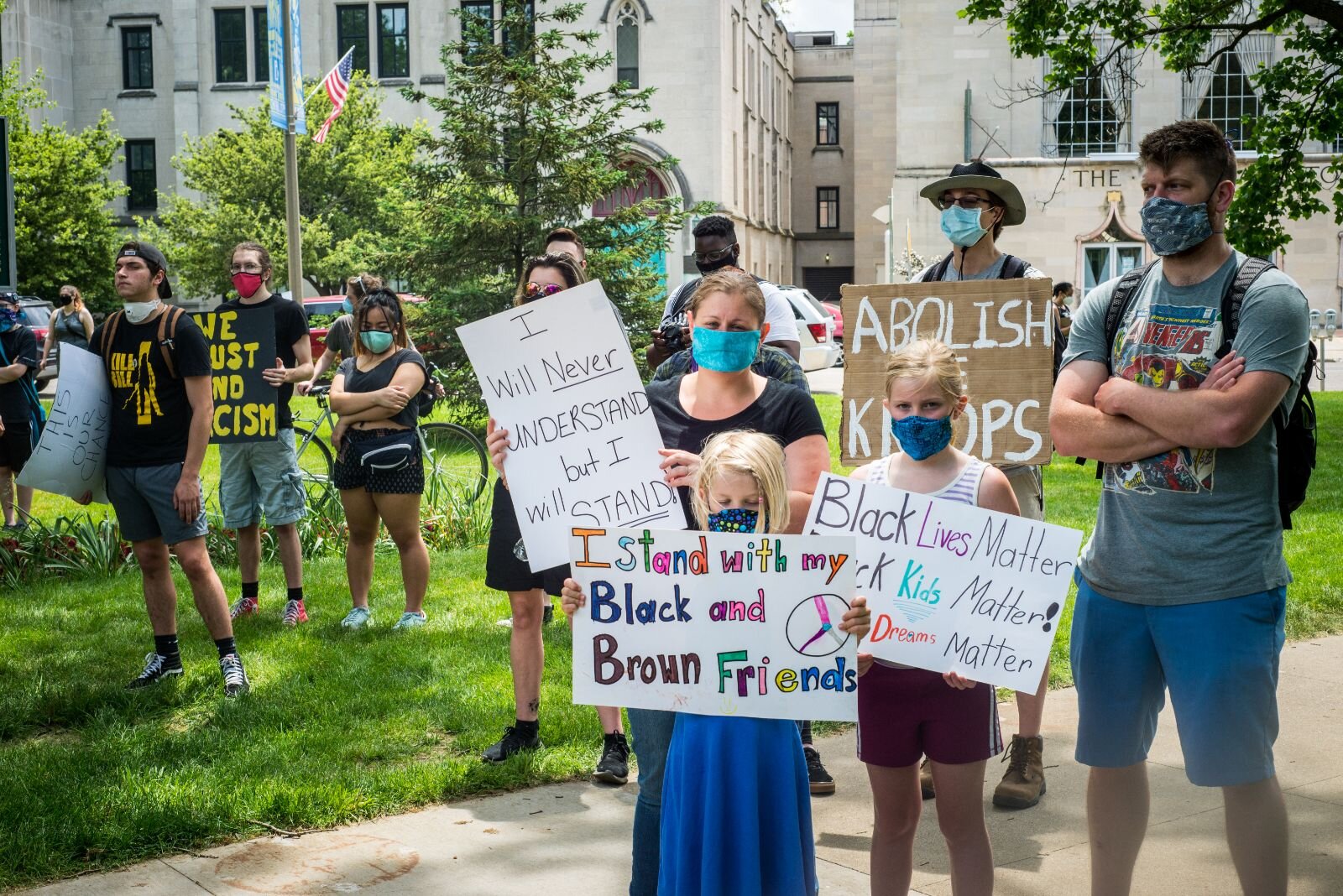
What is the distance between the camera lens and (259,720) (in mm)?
6188

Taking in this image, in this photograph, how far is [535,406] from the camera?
175 inches

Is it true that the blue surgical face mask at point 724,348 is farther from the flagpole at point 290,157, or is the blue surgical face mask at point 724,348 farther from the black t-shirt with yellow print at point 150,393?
the flagpole at point 290,157

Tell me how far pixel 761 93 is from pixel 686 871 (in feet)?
182

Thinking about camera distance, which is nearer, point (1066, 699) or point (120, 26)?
point (1066, 699)

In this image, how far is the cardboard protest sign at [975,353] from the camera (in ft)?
16.6

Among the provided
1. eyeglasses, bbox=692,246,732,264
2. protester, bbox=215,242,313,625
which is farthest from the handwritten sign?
protester, bbox=215,242,313,625

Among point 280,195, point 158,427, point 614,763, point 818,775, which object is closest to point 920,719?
point 818,775

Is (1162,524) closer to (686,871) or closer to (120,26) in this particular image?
(686,871)

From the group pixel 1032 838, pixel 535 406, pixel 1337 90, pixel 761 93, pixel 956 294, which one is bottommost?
pixel 1032 838

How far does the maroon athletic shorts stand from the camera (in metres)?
3.67

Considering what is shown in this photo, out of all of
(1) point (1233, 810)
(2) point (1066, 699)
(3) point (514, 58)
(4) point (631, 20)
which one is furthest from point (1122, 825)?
(4) point (631, 20)

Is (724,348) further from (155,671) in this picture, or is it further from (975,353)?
(155,671)

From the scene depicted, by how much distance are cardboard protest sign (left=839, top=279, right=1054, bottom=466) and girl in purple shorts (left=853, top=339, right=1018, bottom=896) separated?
113cm

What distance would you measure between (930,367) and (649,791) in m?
1.43
